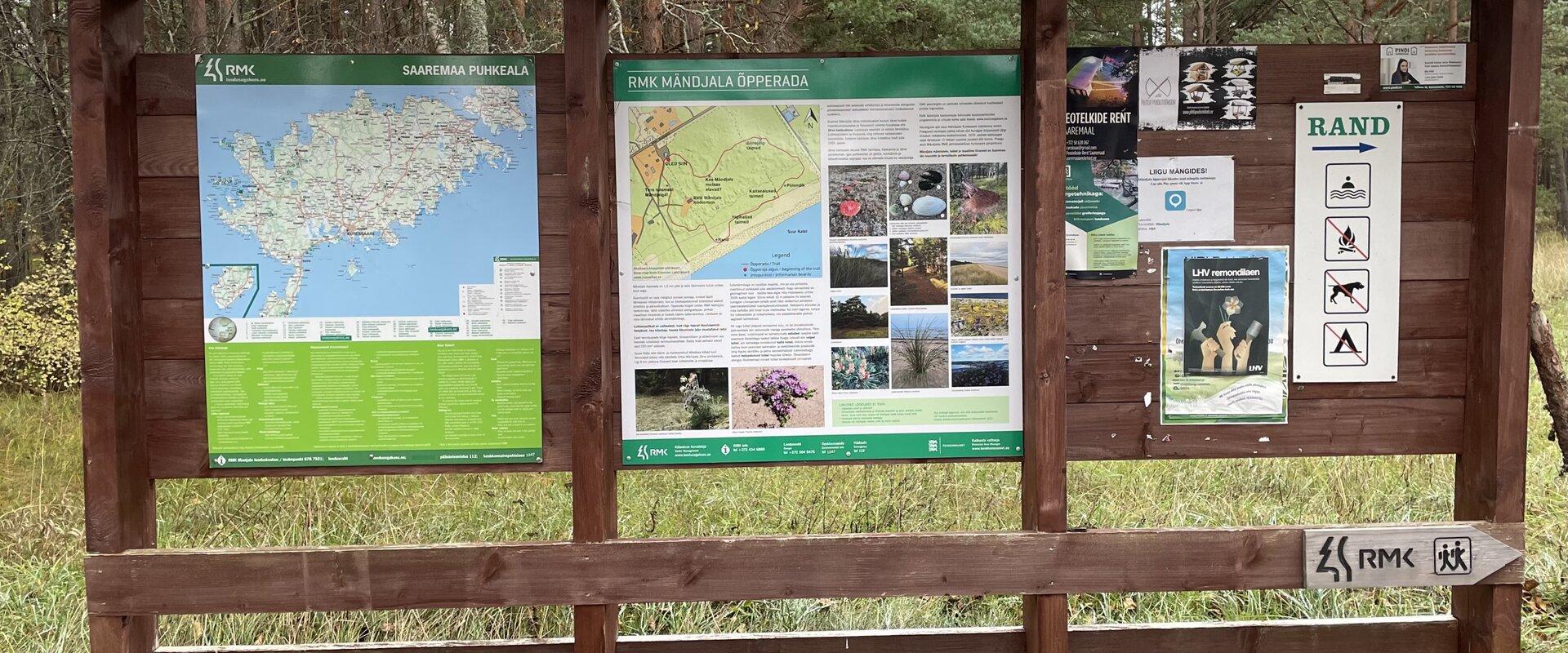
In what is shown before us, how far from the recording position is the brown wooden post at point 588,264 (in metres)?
3.14

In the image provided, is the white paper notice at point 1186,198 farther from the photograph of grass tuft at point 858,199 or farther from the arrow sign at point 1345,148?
the photograph of grass tuft at point 858,199

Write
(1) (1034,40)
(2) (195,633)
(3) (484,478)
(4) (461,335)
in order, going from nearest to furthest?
(1) (1034,40)
(4) (461,335)
(2) (195,633)
(3) (484,478)

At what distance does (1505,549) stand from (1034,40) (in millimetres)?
2351

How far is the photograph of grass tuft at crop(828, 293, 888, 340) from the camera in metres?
3.46

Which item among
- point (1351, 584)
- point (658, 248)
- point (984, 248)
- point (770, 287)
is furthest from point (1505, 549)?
point (658, 248)

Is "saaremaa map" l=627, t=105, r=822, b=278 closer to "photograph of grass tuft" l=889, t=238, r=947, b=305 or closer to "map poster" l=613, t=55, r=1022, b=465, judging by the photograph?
"map poster" l=613, t=55, r=1022, b=465

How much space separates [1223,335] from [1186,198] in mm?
499

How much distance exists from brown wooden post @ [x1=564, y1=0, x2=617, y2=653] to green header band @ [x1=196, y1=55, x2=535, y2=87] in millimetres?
324

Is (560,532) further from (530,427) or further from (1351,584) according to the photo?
(1351,584)

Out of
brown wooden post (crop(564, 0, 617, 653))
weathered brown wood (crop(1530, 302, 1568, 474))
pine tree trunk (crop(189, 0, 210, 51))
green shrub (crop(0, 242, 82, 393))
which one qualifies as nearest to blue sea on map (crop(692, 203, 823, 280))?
brown wooden post (crop(564, 0, 617, 653))

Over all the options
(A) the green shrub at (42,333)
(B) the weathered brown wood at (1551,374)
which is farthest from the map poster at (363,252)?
(A) the green shrub at (42,333)

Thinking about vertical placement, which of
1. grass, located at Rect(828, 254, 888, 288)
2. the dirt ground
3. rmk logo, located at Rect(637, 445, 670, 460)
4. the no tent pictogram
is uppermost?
grass, located at Rect(828, 254, 888, 288)

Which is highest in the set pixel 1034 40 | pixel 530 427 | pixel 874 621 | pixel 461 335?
pixel 1034 40

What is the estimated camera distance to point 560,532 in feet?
17.8
